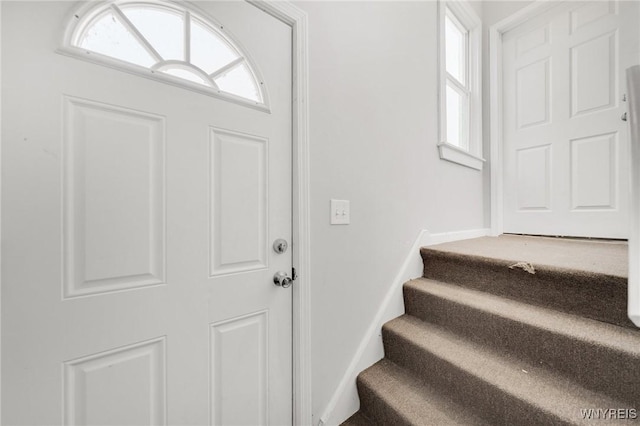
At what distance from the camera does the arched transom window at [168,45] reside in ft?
2.31

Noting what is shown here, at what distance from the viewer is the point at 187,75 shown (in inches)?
33.5

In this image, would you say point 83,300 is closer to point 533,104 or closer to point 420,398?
point 420,398

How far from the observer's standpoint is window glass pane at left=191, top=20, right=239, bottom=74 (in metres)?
0.87

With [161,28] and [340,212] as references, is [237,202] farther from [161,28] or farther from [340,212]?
[161,28]

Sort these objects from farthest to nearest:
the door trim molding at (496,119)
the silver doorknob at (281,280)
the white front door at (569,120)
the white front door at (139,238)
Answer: the door trim molding at (496,119) → the white front door at (569,120) → the silver doorknob at (281,280) → the white front door at (139,238)

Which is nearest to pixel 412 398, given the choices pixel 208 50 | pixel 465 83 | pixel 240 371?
pixel 240 371

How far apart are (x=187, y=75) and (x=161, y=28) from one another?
148 millimetres

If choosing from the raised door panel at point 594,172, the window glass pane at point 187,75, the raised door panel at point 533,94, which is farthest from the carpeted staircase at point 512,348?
the window glass pane at point 187,75

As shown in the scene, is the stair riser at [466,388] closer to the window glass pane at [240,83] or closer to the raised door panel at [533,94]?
the window glass pane at [240,83]

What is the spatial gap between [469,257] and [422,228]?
1.18 feet

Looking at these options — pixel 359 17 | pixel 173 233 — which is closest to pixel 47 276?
pixel 173 233

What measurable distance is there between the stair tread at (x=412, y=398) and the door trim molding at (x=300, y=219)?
1.14 feet

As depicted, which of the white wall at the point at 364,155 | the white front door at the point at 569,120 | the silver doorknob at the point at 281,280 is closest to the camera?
the silver doorknob at the point at 281,280

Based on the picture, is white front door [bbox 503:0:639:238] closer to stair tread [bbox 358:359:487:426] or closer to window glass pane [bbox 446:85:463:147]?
window glass pane [bbox 446:85:463:147]
